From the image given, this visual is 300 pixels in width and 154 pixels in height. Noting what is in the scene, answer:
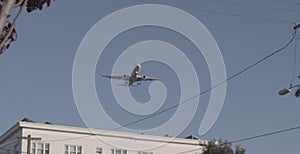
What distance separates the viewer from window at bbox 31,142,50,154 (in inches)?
2429

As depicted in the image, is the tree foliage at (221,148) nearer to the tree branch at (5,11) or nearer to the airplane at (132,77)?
the airplane at (132,77)

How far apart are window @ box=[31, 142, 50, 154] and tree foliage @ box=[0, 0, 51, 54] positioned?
2243 inches

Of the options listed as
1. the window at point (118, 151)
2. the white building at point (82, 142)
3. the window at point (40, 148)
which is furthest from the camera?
the window at point (118, 151)

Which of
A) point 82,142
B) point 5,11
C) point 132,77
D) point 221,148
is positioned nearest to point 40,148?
point 82,142

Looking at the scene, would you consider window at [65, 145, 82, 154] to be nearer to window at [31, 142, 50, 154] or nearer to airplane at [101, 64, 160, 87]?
window at [31, 142, 50, 154]

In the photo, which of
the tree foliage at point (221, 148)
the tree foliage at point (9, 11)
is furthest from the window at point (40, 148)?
the tree foliage at point (9, 11)

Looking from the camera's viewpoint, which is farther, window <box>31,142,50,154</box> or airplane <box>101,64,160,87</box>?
window <box>31,142,50,154</box>

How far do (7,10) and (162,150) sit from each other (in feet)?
213

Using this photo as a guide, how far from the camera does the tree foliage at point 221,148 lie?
50.2m

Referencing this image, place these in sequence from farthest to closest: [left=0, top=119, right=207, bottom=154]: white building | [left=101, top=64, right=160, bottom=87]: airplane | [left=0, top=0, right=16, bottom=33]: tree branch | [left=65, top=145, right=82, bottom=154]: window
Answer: [left=65, top=145, right=82, bottom=154]: window
[left=0, top=119, right=207, bottom=154]: white building
[left=101, top=64, right=160, bottom=87]: airplane
[left=0, top=0, right=16, bottom=33]: tree branch

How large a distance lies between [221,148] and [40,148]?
19072mm

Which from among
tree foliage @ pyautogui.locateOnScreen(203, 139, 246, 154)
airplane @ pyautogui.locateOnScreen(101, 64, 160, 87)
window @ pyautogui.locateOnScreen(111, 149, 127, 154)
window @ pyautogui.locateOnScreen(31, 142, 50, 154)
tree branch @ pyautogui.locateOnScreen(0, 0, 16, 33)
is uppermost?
window @ pyautogui.locateOnScreen(111, 149, 127, 154)

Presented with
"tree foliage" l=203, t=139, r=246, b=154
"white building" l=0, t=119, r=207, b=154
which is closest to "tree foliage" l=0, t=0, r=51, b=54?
"tree foliage" l=203, t=139, r=246, b=154

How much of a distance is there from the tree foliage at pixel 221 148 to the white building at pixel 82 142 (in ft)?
26.9
